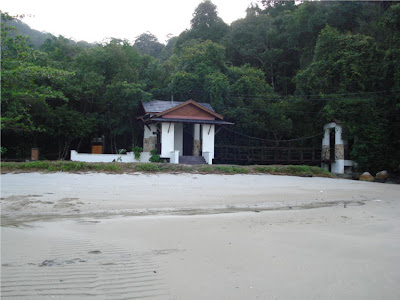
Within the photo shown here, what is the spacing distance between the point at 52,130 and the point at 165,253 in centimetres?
1925

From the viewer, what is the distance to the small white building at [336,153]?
21891 mm

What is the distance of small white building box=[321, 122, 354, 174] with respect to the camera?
862 inches

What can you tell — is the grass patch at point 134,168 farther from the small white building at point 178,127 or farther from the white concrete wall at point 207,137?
the white concrete wall at point 207,137

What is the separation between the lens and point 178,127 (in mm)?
22016

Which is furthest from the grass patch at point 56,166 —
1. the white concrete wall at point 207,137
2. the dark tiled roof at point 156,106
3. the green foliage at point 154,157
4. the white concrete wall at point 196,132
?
the white concrete wall at point 196,132

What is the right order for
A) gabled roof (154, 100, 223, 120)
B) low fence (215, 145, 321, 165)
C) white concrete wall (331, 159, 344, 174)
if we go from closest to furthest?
gabled roof (154, 100, 223, 120) < white concrete wall (331, 159, 344, 174) < low fence (215, 145, 321, 165)

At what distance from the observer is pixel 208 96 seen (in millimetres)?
23344

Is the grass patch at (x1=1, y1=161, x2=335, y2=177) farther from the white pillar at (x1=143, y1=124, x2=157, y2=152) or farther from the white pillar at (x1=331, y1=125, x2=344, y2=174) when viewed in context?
the white pillar at (x1=143, y1=124, x2=157, y2=152)

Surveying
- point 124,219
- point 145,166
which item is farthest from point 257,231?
point 145,166

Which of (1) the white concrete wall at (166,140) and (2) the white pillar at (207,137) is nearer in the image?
(1) the white concrete wall at (166,140)

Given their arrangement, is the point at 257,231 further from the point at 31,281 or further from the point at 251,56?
the point at 251,56

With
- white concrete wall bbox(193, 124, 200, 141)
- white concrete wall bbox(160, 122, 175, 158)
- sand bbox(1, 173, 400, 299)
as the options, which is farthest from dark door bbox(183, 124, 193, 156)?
sand bbox(1, 173, 400, 299)

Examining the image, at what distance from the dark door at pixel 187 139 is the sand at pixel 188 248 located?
558 inches

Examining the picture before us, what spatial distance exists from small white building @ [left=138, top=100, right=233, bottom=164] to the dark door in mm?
503
